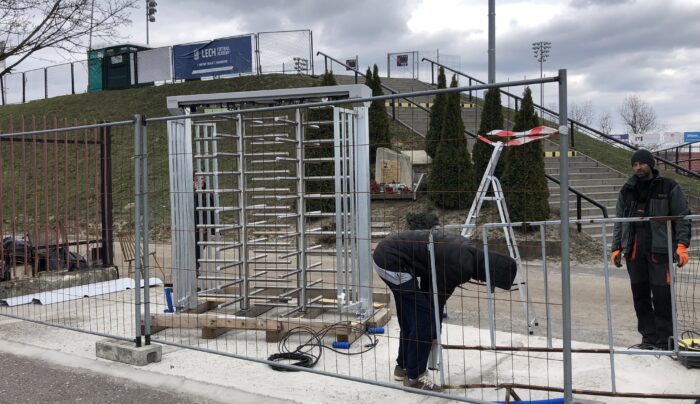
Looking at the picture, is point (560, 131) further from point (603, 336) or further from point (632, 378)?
point (603, 336)

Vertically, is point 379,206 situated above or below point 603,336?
above

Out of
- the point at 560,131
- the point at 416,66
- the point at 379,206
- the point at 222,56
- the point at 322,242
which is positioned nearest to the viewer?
the point at 560,131

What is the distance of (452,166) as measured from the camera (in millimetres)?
14242

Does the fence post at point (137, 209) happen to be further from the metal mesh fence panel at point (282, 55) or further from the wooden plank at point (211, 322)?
the metal mesh fence panel at point (282, 55)

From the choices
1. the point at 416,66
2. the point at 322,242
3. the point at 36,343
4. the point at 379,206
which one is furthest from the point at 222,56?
the point at 36,343

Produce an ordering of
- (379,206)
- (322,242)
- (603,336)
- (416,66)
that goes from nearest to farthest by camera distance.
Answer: (603,336)
(322,242)
(379,206)
(416,66)

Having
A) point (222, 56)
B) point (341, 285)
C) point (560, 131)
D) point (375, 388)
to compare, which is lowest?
point (375, 388)

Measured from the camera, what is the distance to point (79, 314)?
7758 millimetres

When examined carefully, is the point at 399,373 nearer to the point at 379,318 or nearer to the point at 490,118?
the point at 379,318

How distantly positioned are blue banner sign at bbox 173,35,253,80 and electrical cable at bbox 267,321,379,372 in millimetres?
21719

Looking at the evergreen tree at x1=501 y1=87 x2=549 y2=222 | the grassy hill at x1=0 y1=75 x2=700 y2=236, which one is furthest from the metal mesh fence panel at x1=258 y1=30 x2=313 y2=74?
the evergreen tree at x1=501 y1=87 x2=549 y2=222

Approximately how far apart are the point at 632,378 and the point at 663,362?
0.52 m

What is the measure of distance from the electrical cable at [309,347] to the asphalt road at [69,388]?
36.9 inches

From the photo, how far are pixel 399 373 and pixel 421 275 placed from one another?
847 millimetres
